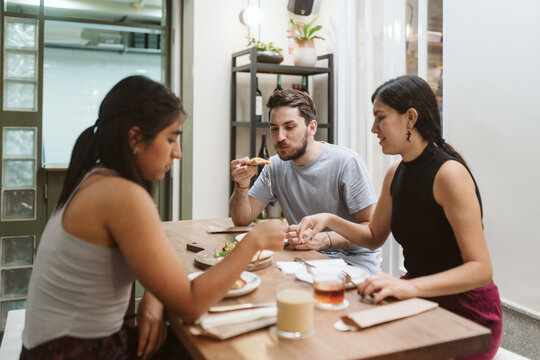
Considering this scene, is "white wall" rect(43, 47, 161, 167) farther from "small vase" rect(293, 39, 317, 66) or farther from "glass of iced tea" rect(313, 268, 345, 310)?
"glass of iced tea" rect(313, 268, 345, 310)

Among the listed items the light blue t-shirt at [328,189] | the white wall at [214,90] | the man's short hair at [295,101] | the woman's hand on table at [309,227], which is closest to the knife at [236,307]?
the woman's hand on table at [309,227]

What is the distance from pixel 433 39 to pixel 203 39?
1737 millimetres

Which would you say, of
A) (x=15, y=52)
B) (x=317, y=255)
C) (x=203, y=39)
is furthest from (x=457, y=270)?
(x=15, y=52)

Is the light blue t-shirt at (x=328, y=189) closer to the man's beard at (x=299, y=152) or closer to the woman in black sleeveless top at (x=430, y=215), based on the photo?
the man's beard at (x=299, y=152)

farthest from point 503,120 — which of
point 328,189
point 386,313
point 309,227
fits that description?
point 386,313

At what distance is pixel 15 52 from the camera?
3.33 metres

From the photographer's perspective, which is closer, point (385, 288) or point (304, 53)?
point (385, 288)

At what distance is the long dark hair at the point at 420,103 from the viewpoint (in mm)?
1601

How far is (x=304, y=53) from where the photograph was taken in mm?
3672

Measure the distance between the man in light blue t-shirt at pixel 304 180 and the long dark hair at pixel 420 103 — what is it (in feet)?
2.12

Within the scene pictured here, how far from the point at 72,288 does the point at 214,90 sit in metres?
2.79

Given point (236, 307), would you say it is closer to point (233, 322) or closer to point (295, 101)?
point (233, 322)

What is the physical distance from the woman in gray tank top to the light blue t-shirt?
105 cm

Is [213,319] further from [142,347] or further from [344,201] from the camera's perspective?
[344,201]
